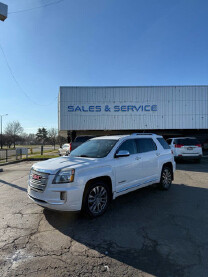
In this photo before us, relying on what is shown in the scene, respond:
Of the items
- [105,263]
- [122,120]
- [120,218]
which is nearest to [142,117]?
[122,120]

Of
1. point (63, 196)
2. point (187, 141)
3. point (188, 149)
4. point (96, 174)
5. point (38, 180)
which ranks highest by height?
point (187, 141)

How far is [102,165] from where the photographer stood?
4.02 meters

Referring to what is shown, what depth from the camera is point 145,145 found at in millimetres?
5426

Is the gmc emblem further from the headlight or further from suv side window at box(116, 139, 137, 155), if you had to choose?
suv side window at box(116, 139, 137, 155)

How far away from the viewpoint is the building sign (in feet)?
72.2

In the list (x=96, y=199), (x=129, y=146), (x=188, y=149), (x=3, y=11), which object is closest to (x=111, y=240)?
(x=96, y=199)

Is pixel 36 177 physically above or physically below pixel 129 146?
below

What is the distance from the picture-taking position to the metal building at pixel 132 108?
22.1m

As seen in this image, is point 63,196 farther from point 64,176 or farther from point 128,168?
point 128,168

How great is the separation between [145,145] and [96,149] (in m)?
1.58

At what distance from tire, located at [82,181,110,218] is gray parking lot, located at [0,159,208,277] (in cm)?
17

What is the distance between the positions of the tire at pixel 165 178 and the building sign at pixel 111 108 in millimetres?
17118

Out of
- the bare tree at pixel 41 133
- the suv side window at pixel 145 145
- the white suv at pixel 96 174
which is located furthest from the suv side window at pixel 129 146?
the bare tree at pixel 41 133

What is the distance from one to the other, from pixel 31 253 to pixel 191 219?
10.4 ft
